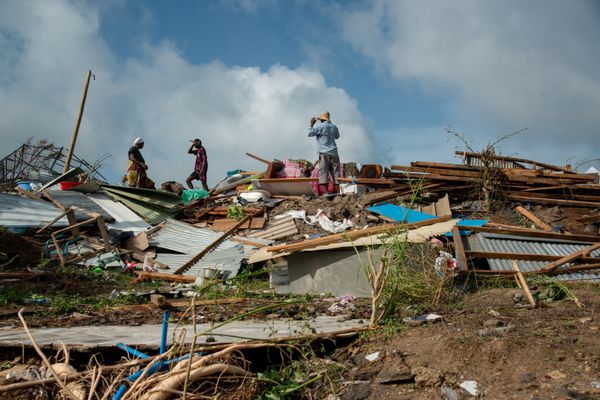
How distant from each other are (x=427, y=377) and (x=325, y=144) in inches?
348

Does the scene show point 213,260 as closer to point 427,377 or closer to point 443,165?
point 443,165

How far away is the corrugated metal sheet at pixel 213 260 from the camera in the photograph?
856 cm

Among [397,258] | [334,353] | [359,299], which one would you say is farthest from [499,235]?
[334,353]

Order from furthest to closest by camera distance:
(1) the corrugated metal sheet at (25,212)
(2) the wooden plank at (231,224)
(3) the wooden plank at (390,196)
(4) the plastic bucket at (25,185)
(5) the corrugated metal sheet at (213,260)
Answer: (4) the plastic bucket at (25,185)
(2) the wooden plank at (231,224)
(3) the wooden plank at (390,196)
(1) the corrugated metal sheet at (25,212)
(5) the corrugated metal sheet at (213,260)

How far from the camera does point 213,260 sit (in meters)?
9.01

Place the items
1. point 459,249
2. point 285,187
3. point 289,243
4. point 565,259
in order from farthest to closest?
point 285,187
point 289,243
point 565,259
point 459,249

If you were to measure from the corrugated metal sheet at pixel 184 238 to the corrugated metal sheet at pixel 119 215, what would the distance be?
69 centimetres

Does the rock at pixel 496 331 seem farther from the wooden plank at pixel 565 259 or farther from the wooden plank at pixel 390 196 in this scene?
the wooden plank at pixel 390 196

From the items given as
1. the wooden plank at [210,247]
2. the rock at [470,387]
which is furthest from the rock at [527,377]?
the wooden plank at [210,247]

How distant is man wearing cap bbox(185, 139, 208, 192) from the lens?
14.4 m

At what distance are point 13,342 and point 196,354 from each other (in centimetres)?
129

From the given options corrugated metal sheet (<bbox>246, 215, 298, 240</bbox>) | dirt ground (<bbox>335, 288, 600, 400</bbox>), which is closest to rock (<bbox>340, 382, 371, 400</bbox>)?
dirt ground (<bbox>335, 288, 600, 400</bbox>)

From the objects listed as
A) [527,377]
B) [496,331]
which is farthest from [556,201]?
[527,377]

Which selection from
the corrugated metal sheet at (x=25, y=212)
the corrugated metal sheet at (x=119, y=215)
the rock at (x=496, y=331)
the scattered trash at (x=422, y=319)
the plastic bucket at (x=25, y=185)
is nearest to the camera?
the rock at (x=496, y=331)
